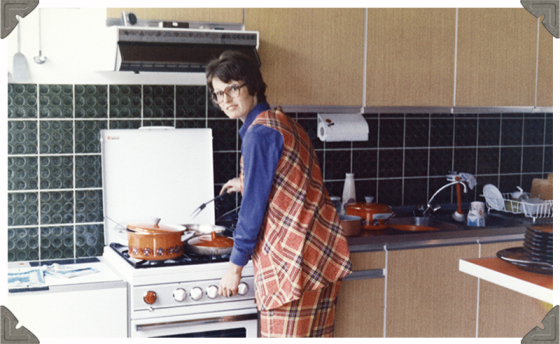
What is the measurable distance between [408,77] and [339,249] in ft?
3.54

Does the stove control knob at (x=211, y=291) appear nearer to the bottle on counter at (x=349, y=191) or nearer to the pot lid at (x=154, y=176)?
the pot lid at (x=154, y=176)

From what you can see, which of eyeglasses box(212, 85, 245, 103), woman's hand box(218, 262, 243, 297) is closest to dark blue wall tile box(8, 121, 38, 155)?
eyeglasses box(212, 85, 245, 103)

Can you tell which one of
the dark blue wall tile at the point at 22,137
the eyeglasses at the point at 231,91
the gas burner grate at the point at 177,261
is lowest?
the gas burner grate at the point at 177,261

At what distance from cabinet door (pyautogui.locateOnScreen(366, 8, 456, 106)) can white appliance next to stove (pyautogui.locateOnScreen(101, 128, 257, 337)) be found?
2.80ft

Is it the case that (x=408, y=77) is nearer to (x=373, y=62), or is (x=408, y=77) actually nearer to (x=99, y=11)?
(x=373, y=62)

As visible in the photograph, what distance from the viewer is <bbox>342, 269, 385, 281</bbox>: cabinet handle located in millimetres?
2572

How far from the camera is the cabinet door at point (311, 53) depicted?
2.60 metres

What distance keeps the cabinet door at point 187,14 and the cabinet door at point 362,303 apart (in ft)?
3.75

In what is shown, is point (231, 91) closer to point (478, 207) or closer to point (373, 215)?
point (373, 215)

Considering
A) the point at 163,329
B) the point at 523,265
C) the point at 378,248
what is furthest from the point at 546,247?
the point at 163,329

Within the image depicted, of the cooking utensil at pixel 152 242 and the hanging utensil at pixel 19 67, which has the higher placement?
the hanging utensil at pixel 19 67

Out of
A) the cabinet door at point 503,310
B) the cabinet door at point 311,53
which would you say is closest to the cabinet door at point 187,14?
the cabinet door at point 311,53

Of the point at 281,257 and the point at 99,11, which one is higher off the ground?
the point at 99,11

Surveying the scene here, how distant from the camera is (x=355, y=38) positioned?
274cm
